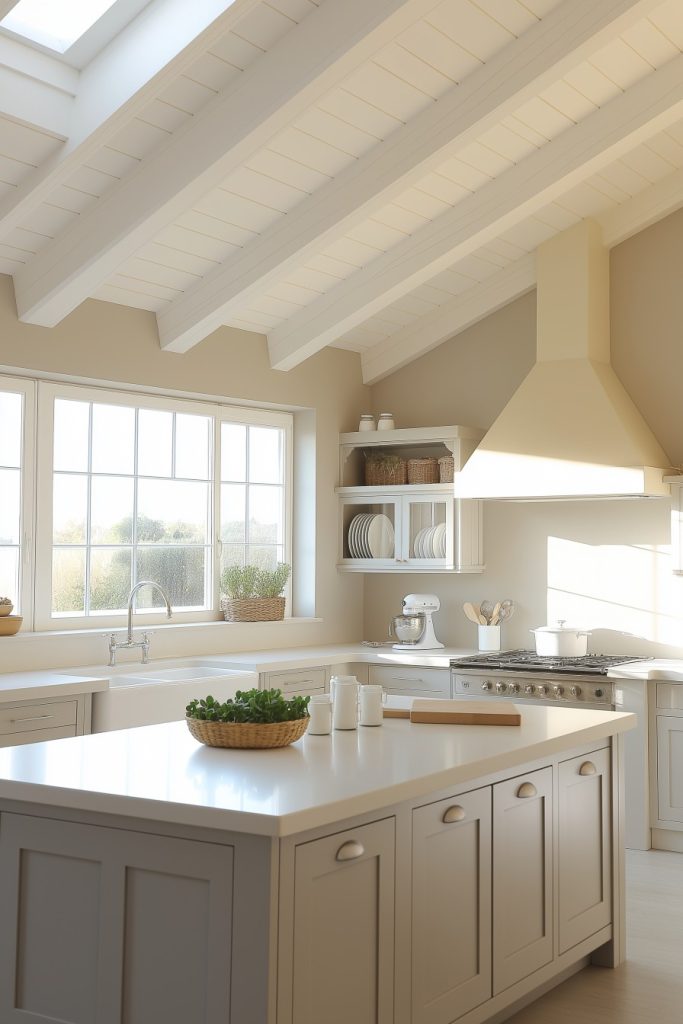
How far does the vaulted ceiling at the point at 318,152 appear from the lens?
4047mm

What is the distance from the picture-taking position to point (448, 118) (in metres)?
4.68

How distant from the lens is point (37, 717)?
4543 millimetres

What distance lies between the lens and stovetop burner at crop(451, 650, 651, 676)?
18.4 feet

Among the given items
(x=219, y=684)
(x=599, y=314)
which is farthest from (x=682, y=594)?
(x=219, y=684)

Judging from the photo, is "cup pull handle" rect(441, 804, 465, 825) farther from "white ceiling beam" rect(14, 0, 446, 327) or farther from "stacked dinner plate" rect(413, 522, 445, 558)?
"stacked dinner plate" rect(413, 522, 445, 558)

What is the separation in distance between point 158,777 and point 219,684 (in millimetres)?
2649

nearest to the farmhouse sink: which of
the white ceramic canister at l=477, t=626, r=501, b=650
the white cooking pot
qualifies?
the white ceramic canister at l=477, t=626, r=501, b=650

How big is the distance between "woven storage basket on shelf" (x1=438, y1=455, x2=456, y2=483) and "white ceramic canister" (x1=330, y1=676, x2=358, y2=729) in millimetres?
3201

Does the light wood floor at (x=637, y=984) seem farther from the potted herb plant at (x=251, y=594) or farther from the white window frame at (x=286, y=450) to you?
the white window frame at (x=286, y=450)

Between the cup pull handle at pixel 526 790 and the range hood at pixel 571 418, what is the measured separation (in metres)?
2.48

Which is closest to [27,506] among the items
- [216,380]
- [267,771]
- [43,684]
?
[43,684]

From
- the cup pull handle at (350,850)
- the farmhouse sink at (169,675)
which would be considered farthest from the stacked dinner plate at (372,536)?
the cup pull handle at (350,850)

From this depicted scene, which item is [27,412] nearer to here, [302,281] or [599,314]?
[302,281]

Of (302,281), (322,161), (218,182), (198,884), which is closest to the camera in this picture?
(198,884)
